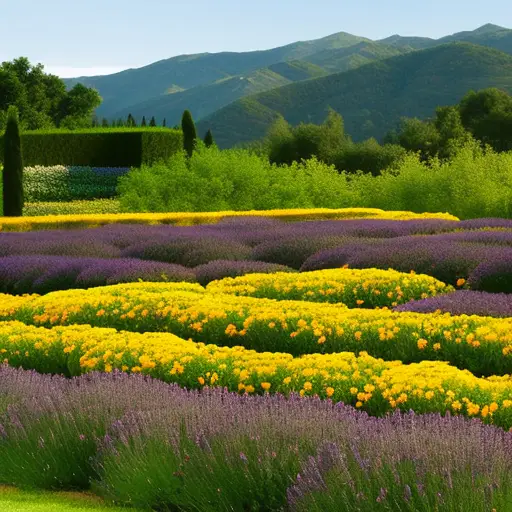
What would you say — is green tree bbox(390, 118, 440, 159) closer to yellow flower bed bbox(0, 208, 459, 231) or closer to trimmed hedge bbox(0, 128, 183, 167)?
trimmed hedge bbox(0, 128, 183, 167)

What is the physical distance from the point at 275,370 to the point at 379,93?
171m

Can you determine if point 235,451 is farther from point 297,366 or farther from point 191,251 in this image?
point 191,251

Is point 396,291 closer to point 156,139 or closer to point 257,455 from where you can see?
point 257,455

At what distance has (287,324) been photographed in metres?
8.87

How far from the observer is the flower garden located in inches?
168

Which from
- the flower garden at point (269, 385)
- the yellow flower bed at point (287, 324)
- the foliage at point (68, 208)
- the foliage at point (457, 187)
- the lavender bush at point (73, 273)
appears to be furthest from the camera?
the foliage at point (68, 208)

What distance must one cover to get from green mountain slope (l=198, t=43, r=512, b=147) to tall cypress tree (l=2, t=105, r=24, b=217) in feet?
394

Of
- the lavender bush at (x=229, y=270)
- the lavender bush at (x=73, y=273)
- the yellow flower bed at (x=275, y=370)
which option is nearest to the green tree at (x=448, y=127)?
the lavender bush at (x=229, y=270)

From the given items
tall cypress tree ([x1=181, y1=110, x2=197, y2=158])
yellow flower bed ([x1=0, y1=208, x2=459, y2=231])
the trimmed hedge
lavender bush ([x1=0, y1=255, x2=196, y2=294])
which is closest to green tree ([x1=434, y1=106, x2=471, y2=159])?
tall cypress tree ([x1=181, y1=110, x2=197, y2=158])

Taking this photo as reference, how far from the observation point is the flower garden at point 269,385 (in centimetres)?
426

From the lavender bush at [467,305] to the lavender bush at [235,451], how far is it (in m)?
4.19

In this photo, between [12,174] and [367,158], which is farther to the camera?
[367,158]

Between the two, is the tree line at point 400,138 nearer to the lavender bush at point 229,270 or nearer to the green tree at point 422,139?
the green tree at point 422,139

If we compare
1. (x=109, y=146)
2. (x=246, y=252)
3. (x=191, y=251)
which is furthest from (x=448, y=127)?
(x=191, y=251)
